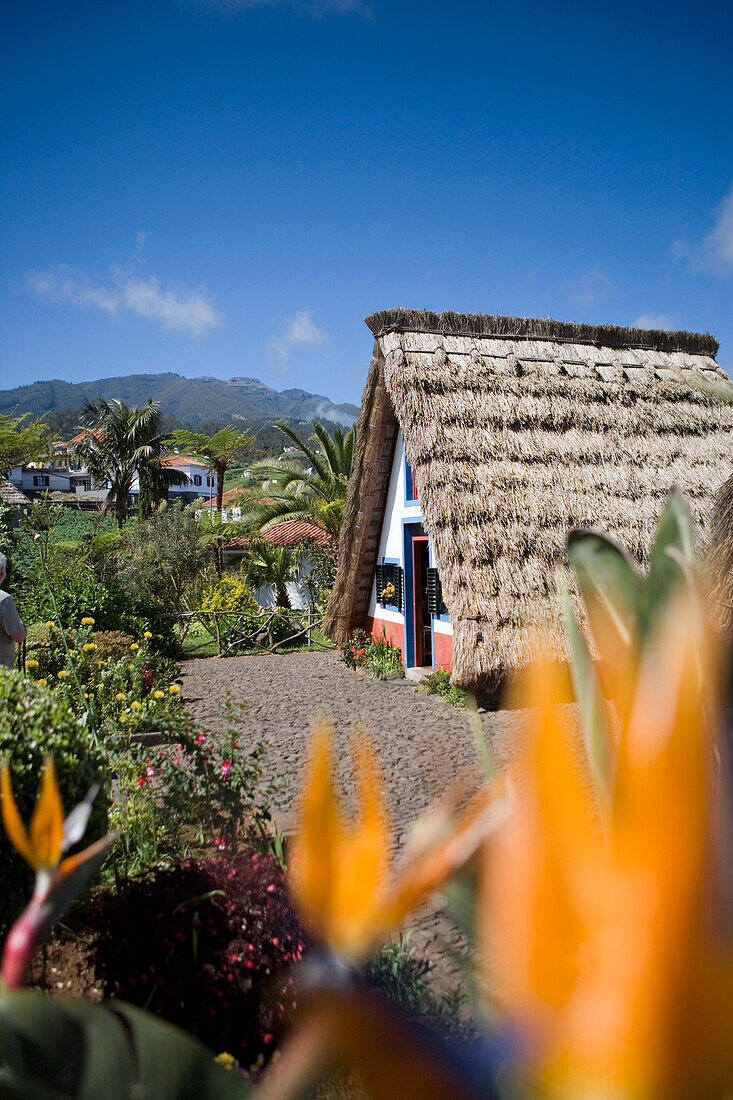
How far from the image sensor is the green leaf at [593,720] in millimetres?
344

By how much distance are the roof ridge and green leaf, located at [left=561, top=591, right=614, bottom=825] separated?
942 cm

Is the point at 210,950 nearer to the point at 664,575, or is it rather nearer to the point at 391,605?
the point at 664,575

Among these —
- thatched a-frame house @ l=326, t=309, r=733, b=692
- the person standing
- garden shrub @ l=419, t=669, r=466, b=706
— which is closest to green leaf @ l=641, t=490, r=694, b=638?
the person standing

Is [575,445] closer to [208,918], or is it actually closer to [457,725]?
[457,725]

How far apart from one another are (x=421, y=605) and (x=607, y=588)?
10.9 m

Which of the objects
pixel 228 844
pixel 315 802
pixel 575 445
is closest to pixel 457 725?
pixel 575 445

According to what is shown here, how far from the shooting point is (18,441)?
14.7 m

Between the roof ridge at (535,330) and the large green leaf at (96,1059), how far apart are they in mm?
9570

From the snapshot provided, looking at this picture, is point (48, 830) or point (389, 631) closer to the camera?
point (48, 830)

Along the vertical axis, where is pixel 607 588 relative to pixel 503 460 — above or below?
below

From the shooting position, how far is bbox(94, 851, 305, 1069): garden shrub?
272cm

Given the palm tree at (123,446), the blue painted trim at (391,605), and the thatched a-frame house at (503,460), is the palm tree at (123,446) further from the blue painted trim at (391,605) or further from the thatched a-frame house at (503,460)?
the thatched a-frame house at (503,460)

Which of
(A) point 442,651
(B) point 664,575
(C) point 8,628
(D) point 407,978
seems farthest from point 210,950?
(A) point 442,651

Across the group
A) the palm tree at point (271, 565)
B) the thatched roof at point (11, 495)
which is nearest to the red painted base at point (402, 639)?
the palm tree at point (271, 565)
